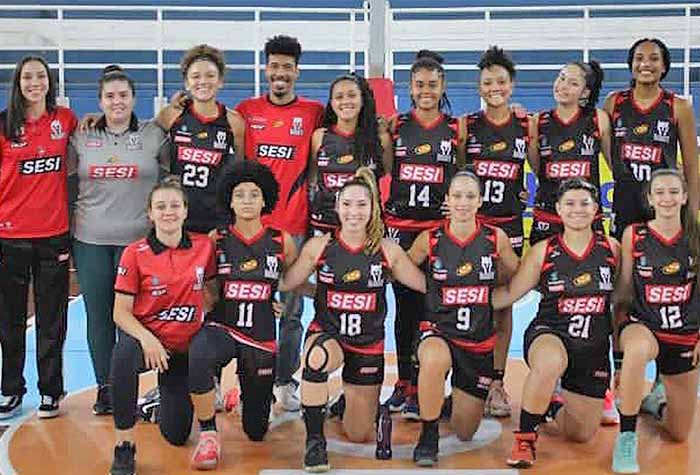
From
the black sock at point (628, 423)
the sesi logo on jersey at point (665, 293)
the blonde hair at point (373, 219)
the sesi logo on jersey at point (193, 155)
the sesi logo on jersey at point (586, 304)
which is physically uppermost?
the sesi logo on jersey at point (193, 155)

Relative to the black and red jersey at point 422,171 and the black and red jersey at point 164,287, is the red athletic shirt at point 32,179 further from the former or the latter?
the black and red jersey at point 422,171

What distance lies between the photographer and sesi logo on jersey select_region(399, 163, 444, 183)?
4430 mm

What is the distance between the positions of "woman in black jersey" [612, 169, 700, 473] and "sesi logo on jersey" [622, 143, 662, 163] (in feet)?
1.60

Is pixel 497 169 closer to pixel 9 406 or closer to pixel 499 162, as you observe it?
pixel 499 162

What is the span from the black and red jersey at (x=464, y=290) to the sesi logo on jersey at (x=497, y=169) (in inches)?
17.3

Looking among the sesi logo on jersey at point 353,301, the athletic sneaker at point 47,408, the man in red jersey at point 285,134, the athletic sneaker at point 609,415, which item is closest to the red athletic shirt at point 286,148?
the man in red jersey at point 285,134

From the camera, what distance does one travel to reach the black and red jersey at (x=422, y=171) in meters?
4.43

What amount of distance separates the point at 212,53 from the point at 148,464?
1.89 m

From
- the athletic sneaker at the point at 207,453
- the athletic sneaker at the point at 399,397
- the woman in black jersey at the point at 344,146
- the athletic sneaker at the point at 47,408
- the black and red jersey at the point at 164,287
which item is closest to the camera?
the athletic sneaker at the point at 207,453

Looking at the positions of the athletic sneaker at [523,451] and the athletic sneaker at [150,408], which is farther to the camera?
the athletic sneaker at [150,408]

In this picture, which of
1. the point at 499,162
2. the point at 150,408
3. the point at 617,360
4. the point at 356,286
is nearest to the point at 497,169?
the point at 499,162

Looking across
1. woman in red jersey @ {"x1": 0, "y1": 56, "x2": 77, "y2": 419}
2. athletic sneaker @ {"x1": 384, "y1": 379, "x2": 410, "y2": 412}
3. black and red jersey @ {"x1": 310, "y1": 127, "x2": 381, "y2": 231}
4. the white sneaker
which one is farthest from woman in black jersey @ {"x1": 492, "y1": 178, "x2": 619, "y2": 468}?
woman in red jersey @ {"x1": 0, "y1": 56, "x2": 77, "y2": 419}

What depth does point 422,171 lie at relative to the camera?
4430mm

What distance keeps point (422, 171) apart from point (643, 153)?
43.4 inches
